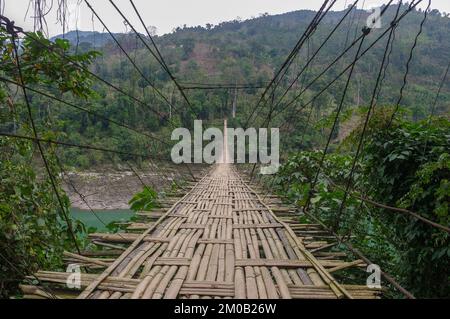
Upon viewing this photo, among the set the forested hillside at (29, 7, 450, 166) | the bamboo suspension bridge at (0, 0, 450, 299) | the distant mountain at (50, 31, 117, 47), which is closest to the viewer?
the bamboo suspension bridge at (0, 0, 450, 299)

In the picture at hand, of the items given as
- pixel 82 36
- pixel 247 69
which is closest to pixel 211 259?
pixel 82 36

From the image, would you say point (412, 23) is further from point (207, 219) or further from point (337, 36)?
point (207, 219)

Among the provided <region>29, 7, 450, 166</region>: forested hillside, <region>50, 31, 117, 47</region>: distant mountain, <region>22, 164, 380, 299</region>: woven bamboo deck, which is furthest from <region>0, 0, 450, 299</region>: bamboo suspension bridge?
<region>29, 7, 450, 166</region>: forested hillside

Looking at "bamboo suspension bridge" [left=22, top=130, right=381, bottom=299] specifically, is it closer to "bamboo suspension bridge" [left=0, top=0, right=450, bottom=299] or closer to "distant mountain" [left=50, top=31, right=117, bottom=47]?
"bamboo suspension bridge" [left=0, top=0, right=450, bottom=299]

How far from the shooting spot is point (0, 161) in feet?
5.97

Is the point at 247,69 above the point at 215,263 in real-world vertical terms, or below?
above

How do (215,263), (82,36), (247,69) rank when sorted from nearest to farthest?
1. (215,263)
2. (82,36)
3. (247,69)

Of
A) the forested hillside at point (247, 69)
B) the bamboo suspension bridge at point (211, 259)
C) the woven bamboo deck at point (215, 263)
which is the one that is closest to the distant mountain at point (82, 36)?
the bamboo suspension bridge at point (211, 259)

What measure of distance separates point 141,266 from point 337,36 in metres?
28.8

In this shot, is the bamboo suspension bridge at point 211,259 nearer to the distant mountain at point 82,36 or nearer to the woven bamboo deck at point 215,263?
the woven bamboo deck at point 215,263

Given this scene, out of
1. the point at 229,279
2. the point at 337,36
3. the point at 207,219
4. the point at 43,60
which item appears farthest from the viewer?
the point at 337,36

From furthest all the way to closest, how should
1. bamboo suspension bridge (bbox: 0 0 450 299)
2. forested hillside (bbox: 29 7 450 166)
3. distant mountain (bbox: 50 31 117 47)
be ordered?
forested hillside (bbox: 29 7 450 166) → distant mountain (bbox: 50 31 117 47) → bamboo suspension bridge (bbox: 0 0 450 299)

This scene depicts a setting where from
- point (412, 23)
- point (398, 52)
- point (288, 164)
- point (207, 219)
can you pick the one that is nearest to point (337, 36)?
Answer: point (398, 52)

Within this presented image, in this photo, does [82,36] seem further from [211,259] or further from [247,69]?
[247,69]
